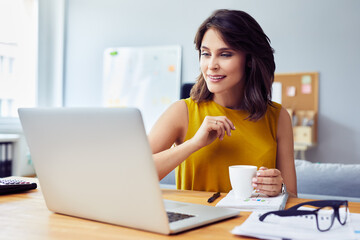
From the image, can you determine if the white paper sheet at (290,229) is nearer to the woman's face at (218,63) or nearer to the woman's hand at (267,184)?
the woman's hand at (267,184)

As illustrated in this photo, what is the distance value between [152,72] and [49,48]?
56.9 inches

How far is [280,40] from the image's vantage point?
4.37m

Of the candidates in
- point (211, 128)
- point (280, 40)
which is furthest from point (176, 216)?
point (280, 40)

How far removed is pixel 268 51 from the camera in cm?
148

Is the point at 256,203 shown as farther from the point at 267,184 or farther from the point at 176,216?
the point at 176,216

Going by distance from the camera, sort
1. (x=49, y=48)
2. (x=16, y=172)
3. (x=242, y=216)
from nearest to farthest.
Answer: (x=242, y=216) < (x=16, y=172) < (x=49, y=48)

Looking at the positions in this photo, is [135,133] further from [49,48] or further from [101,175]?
[49,48]

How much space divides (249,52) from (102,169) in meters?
0.87

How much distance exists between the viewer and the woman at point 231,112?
1.38 metres

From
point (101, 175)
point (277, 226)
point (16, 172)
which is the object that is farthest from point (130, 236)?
point (16, 172)

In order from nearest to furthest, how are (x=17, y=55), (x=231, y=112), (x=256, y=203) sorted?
(x=256, y=203) → (x=231, y=112) → (x=17, y=55)

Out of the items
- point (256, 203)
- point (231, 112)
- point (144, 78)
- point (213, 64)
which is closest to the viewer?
point (256, 203)

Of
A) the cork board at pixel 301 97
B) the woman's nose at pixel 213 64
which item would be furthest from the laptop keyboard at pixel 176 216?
the cork board at pixel 301 97

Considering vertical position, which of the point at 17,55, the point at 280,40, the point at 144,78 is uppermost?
the point at 280,40
